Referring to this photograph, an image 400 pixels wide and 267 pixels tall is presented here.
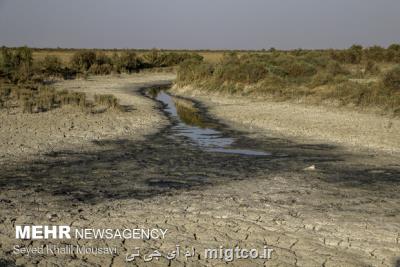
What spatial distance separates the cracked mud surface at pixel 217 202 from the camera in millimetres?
6953

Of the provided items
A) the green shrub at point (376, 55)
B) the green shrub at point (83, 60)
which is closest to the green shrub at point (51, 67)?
the green shrub at point (83, 60)

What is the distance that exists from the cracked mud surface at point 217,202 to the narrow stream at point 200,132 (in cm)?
94

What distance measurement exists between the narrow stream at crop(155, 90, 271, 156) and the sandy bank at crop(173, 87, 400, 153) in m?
1.09

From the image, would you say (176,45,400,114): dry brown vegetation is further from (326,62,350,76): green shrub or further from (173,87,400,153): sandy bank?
(173,87,400,153): sandy bank

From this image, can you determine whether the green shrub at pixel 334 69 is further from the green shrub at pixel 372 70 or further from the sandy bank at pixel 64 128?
the sandy bank at pixel 64 128

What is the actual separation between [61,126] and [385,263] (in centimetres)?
1306

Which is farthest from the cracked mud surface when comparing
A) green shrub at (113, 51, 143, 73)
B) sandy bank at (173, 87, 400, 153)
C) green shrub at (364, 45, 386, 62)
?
green shrub at (113, 51, 143, 73)

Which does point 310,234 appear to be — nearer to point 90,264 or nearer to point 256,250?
point 256,250

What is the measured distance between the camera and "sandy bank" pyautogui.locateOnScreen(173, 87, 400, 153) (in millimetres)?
16250

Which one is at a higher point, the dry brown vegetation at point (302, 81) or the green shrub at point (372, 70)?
the green shrub at point (372, 70)

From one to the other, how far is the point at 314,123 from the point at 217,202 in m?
11.2

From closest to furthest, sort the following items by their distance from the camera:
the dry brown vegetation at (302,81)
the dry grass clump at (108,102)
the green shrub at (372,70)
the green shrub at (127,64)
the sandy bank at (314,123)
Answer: the sandy bank at (314,123) → the dry grass clump at (108,102) → the dry brown vegetation at (302,81) → the green shrub at (372,70) → the green shrub at (127,64)

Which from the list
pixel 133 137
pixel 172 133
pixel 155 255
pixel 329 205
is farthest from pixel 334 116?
pixel 155 255

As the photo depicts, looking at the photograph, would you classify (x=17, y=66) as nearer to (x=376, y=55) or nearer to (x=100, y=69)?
(x=100, y=69)
